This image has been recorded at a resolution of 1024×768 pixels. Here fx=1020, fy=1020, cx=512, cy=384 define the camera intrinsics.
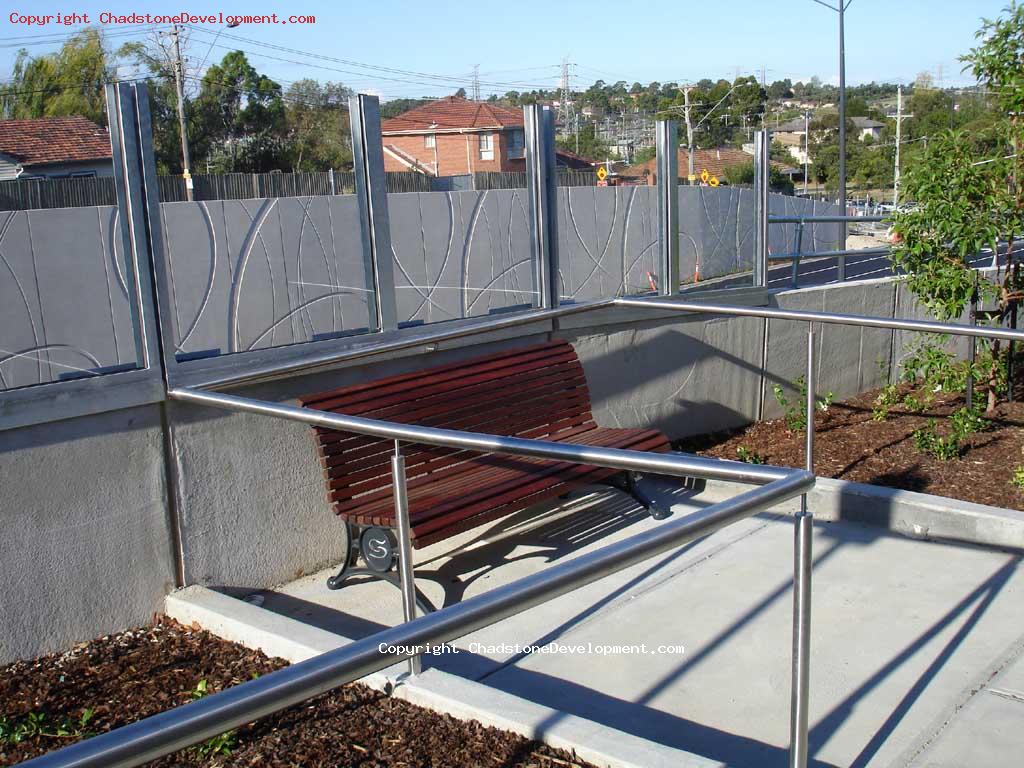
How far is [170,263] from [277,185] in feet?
3.96

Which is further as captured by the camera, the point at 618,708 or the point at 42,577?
the point at 42,577

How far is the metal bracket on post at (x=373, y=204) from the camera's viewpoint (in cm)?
493

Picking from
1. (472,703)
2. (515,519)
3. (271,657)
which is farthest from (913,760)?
(515,519)

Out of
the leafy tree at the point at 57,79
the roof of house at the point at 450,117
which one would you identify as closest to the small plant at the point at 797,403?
the roof of house at the point at 450,117

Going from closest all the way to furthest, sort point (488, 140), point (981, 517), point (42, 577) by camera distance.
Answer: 1. point (42, 577)
2. point (981, 517)
3. point (488, 140)

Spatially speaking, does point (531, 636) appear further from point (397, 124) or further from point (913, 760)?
point (397, 124)

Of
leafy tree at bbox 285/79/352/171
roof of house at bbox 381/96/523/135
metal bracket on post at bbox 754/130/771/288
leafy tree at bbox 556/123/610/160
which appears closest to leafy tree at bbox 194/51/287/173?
leafy tree at bbox 285/79/352/171

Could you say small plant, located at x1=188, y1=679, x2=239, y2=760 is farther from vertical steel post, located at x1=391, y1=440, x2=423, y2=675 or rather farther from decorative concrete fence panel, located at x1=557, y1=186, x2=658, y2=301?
decorative concrete fence panel, located at x1=557, y1=186, x2=658, y2=301

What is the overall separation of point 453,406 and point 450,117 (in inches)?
1050

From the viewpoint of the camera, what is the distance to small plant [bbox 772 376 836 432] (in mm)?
7496

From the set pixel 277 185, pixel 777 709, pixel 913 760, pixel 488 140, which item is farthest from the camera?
pixel 488 140

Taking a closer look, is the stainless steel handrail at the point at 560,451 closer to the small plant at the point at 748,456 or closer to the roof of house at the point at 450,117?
the small plant at the point at 748,456

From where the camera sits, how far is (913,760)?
3154 mm

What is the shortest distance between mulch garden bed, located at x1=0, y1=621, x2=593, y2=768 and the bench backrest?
0.98 m
